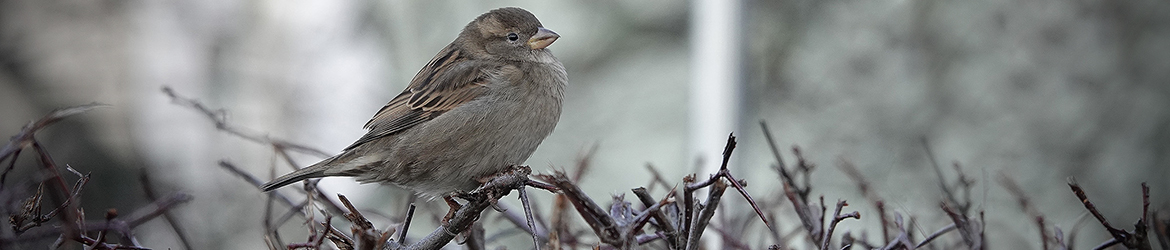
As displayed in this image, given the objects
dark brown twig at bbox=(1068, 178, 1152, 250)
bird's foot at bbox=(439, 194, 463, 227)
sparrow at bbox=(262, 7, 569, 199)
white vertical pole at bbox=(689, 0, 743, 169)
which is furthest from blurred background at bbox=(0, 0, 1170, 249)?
dark brown twig at bbox=(1068, 178, 1152, 250)

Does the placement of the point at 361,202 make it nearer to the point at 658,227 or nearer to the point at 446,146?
the point at 446,146

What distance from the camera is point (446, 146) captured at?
1673 millimetres

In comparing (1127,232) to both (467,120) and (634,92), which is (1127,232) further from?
Result: (634,92)

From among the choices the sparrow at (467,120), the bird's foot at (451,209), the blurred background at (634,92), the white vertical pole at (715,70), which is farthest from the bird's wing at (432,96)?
the white vertical pole at (715,70)

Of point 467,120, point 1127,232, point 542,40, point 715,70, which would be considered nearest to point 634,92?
point 715,70

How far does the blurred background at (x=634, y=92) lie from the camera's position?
10.7ft

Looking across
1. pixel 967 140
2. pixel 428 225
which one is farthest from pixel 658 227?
pixel 428 225

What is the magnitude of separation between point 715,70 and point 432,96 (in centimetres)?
219

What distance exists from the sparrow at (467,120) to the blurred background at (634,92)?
1.78m

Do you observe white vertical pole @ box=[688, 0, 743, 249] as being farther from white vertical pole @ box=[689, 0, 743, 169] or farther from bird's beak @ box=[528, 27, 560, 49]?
bird's beak @ box=[528, 27, 560, 49]

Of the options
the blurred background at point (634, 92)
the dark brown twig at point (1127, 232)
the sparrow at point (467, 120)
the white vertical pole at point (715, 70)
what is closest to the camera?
the dark brown twig at point (1127, 232)

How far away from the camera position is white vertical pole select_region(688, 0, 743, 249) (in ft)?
12.2

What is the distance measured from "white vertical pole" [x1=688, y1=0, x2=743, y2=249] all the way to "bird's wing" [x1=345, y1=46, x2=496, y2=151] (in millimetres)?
2043

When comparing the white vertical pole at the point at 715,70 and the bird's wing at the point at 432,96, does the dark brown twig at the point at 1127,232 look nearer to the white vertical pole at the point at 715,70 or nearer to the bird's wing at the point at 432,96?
the bird's wing at the point at 432,96
